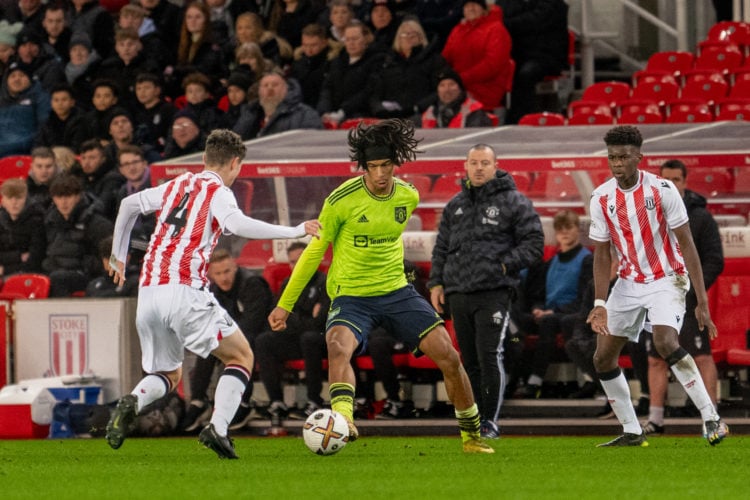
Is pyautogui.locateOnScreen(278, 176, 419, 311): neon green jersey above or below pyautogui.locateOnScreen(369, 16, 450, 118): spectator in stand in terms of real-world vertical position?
below

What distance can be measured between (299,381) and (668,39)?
791 cm

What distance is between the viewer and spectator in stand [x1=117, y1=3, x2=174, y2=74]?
64.1ft

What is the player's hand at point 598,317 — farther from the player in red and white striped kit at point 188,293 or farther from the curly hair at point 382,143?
the player in red and white striped kit at point 188,293

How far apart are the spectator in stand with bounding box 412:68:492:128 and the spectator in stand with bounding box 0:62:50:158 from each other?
5.28 metres

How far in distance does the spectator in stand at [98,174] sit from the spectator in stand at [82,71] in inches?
92.3

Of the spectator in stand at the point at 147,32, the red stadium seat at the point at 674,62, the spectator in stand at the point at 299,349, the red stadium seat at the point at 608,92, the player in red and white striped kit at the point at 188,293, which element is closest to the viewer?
the player in red and white striped kit at the point at 188,293

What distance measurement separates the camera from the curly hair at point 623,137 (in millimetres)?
10016

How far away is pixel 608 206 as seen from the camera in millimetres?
10242

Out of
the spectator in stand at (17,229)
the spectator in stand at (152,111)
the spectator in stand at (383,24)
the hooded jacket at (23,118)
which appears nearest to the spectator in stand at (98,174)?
the spectator in stand at (17,229)

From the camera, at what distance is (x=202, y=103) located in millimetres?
17766

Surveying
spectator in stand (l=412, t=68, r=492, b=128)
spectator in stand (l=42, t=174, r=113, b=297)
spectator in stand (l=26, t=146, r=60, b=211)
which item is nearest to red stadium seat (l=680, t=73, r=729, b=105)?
spectator in stand (l=412, t=68, r=492, b=128)

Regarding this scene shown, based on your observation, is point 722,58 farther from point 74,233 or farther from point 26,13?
point 26,13

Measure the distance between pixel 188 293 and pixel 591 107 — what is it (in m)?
8.16

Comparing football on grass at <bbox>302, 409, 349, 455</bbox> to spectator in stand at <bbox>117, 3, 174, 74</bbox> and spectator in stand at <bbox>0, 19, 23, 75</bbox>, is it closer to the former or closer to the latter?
spectator in stand at <bbox>117, 3, 174, 74</bbox>
